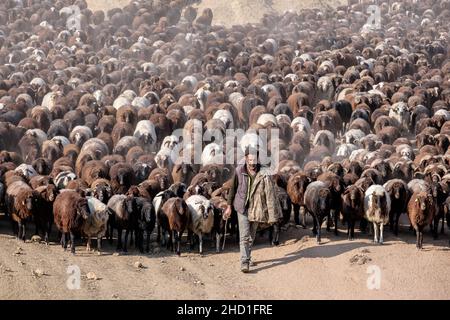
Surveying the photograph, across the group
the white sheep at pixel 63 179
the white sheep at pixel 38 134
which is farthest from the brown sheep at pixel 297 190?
the white sheep at pixel 38 134

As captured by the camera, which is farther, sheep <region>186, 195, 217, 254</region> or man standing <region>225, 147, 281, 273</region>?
sheep <region>186, 195, 217, 254</region>

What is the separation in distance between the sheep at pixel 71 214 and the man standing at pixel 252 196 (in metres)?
3.77

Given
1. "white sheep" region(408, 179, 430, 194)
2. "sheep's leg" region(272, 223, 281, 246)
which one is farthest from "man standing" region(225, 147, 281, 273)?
"white sheep" region(408, 179, 430, 194)

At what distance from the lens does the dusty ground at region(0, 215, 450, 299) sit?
499 inches

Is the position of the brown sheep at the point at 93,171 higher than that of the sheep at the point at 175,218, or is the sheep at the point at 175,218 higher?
the brown sheep at the point at 93,171

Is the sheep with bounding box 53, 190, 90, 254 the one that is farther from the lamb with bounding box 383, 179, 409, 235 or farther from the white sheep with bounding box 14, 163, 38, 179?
the lamb with bounding box 383, 179, 409, 235

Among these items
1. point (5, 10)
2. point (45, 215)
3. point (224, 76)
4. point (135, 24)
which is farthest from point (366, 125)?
point (5, 10)

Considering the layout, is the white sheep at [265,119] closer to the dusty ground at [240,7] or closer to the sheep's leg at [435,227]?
the sheep's leg at [435,227]

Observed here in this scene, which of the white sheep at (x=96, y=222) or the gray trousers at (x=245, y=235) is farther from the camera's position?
the white sheep at (x=96, y=222)

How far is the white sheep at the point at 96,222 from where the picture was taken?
50.5ft

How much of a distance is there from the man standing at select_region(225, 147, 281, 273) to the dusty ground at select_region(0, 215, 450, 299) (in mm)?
1223

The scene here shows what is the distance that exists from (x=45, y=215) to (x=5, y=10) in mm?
37730

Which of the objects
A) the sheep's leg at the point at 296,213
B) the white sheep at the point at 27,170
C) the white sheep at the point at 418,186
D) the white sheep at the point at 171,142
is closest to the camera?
the white sheep at the point at 418,186
